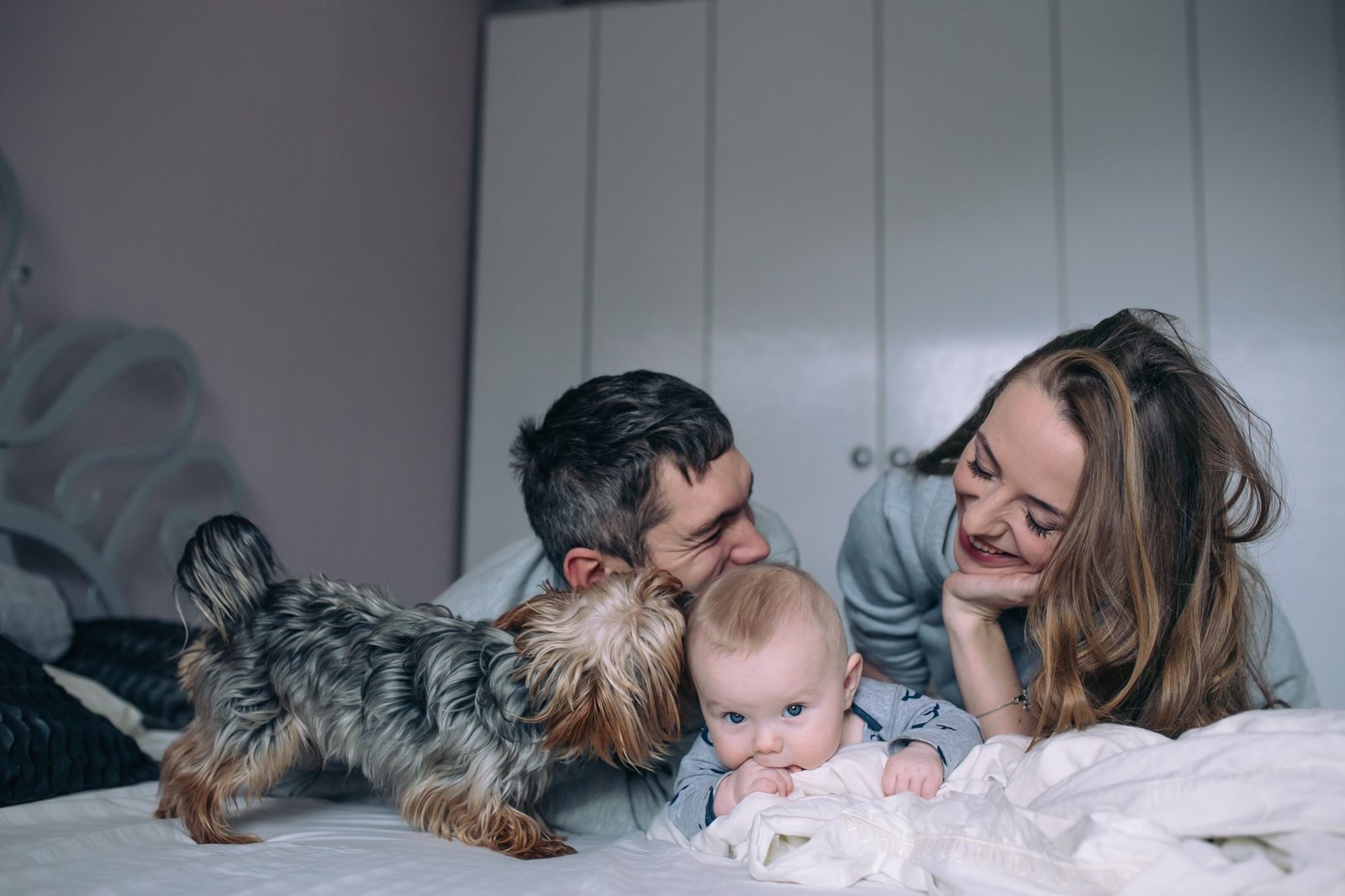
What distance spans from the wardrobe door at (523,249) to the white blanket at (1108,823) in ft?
7.81

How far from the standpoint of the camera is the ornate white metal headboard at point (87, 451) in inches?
64.8

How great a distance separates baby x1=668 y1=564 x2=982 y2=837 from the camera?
3.86 ft

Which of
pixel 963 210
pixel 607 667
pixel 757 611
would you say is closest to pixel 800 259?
pixel 963 210

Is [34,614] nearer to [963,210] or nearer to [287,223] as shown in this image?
[287,223]

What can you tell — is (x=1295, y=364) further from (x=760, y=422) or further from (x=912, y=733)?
(x=912, y=733)

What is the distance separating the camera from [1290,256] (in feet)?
9.55

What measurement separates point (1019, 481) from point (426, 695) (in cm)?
77

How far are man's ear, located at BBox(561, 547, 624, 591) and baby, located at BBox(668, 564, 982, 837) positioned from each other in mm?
225

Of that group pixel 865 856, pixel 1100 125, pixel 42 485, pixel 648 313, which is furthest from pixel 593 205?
pixel 865 856

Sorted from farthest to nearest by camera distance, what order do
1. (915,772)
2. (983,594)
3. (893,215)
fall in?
(893,215), (983,594), (915,772)

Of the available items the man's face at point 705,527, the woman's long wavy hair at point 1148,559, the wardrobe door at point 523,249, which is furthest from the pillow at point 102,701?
the wardrobe door at point 523,249

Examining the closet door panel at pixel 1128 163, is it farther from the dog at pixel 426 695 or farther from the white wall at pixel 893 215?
the dog at pixel 426 695

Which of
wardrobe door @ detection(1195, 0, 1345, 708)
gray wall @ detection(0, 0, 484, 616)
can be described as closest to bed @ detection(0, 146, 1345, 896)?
gray wall @ detection(0, 0, 484, 616)

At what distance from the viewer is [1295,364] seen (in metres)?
2.88
